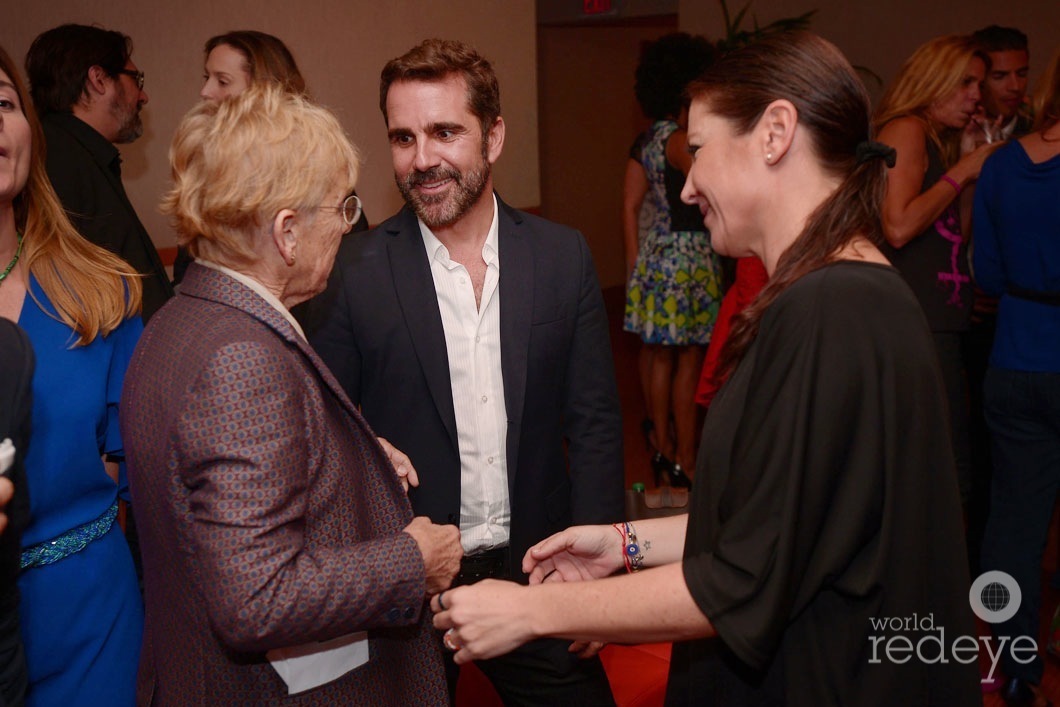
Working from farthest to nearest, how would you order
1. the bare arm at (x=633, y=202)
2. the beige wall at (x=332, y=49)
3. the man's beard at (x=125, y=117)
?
the bare arm at (x=633, y=202) → the beige wall at (x=332, y=49) → the man's beard at (x=125, y=117)

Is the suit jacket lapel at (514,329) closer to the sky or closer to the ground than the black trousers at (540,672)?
closer to the sky

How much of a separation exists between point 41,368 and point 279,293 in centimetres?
50

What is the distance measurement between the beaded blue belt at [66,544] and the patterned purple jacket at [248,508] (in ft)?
0.79

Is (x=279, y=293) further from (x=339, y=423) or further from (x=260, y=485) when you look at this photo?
(x=260, y=485)

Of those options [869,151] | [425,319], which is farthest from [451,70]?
[869,151]

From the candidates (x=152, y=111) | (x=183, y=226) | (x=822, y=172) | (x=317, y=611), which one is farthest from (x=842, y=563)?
(x=152, y=111)

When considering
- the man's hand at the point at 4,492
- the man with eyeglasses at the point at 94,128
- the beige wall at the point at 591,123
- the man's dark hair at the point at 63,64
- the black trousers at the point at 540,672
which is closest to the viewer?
the man's hand at the point at 4,492

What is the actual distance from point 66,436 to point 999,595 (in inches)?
109

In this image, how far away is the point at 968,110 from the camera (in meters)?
3.30

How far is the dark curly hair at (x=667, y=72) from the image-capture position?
437 centimetres

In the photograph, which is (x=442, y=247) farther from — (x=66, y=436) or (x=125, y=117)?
(x=125, y=117)

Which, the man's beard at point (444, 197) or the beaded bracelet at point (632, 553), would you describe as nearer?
the beaded bracelet at point (632, 553)

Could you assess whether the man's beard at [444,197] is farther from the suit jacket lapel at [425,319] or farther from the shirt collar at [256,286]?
the shirt collar at [256,286]

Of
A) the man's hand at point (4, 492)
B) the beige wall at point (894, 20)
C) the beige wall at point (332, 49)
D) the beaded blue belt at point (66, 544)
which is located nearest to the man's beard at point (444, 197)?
the beaded blue belt at point (66, 544)
